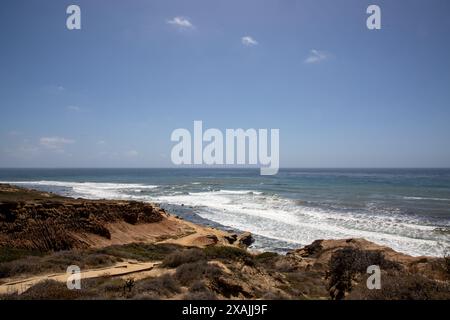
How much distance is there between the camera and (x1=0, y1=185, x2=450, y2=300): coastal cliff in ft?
26.5

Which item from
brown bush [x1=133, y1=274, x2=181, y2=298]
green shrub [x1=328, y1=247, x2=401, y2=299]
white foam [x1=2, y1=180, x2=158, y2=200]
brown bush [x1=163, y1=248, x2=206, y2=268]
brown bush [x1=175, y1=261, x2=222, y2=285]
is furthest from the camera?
white foam [x1=2, y1=180, x2=158, y2=200]

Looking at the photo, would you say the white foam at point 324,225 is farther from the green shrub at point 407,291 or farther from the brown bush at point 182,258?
the green shrub at point 407,291

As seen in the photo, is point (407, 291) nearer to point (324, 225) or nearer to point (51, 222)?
point (51, 222)

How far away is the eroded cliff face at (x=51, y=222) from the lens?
19219mm

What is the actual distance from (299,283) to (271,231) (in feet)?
59.6

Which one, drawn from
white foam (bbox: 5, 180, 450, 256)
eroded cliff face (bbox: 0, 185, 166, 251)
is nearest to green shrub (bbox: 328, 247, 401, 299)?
white foam (bbox: 5, 180, 450, 256)

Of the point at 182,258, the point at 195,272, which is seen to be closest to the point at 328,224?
the point at 182,258

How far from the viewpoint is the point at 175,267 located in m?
11.4

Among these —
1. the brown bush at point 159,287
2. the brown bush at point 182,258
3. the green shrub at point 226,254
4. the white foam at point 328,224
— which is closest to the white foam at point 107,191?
the white foam at point 328,224

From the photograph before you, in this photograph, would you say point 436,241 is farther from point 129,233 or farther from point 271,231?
point 129,233

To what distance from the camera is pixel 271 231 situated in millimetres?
29891

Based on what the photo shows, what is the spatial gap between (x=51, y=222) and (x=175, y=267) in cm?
1397

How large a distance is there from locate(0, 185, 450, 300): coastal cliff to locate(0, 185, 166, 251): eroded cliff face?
2.2 inches

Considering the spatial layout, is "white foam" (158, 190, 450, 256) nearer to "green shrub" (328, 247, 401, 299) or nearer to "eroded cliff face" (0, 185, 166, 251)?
"green shrub" (328, 247, 401, 299)
